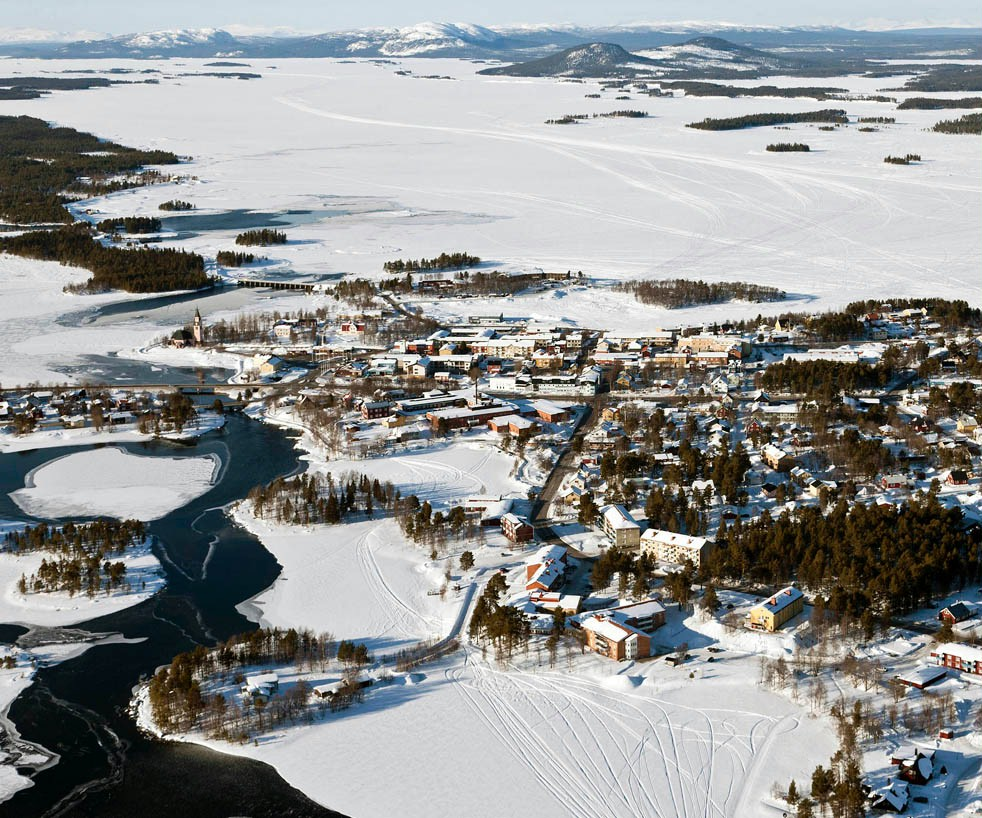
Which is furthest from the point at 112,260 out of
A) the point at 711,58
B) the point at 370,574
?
the point at 711,58

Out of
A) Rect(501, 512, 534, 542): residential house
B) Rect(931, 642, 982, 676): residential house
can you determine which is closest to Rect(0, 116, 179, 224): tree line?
Rect(501, 512, 534, 542): residential house

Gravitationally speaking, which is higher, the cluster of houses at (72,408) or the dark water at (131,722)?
→ the cluster of houses at (72,408)

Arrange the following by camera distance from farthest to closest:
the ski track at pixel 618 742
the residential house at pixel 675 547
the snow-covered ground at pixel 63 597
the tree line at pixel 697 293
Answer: the tree line at pixel 697 293, the residential house at pixel 675 547, the snow-covered ground at pixel 63 597, the ski track at pixel 618 742

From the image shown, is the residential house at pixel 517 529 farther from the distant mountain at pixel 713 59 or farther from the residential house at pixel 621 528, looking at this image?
the distant mountain at pixel 713 59

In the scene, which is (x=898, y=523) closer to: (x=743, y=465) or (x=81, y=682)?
(x=743, y=465)

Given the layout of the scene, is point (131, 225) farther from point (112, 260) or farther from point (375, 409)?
point (375, 409)

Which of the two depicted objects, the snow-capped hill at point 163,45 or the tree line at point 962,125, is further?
the snow-capped hill at point 163,45

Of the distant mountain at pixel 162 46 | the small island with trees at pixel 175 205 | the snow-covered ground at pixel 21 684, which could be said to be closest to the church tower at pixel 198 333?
the snow-covered ground at pixel 21 684
